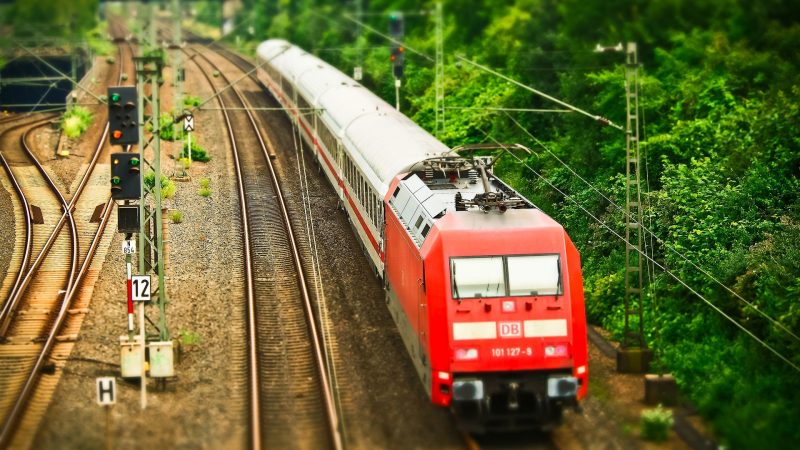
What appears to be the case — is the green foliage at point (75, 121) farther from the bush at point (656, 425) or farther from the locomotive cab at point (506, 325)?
the bush at point (656, 425)

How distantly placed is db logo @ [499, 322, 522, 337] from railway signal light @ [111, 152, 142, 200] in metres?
7.91

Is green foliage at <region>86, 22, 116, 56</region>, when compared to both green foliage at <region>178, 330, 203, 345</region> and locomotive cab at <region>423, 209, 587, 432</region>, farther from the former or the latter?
locomotive cab at <region>423, 209, 587, 432</region>

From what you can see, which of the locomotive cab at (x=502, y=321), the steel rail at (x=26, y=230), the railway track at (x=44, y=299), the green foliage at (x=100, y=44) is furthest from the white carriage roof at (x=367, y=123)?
the green foliage at (x=100, y=44)

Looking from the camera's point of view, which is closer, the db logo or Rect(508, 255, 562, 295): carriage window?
the db logo

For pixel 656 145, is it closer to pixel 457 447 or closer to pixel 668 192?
pixel 668 192

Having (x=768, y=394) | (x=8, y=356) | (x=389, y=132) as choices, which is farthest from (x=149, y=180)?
(x=768, y=394)

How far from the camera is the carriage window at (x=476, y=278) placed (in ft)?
54.9

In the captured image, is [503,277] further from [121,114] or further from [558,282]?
[121,114]

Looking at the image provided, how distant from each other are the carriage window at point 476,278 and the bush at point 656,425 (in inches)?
121

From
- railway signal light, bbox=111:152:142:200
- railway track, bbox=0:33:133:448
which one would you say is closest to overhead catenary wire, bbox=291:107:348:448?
railway signal light, bbox=111:152:142:200

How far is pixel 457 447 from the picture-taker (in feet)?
55.4

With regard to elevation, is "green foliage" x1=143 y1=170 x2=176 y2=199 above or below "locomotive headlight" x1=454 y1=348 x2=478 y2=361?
above

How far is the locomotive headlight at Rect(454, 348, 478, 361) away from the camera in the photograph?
53.7 ft

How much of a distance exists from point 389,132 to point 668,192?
739cm
